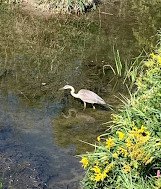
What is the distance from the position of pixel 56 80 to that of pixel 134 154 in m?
4.87

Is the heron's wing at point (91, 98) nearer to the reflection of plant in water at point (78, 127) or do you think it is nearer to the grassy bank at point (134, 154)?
the reflection of plant in water at point (78, 127)

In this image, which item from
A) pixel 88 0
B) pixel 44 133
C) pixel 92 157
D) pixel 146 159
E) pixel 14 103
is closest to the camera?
pixel 146 159

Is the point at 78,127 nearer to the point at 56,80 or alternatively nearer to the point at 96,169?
the point at 56,80

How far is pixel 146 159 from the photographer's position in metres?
3.46

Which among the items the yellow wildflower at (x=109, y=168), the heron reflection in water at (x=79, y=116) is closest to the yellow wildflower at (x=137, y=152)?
the yellow wildflower at (x=109, y=168)

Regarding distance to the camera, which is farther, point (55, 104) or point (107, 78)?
point (107, 78)

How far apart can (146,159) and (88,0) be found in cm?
974

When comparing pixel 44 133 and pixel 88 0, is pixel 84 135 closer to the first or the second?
pixel 44 133

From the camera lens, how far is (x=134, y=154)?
3457mm

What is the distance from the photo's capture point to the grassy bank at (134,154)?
137 inches

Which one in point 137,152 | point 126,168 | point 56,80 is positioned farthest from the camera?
point 56,80

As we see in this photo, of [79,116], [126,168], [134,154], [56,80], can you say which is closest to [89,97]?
[79,116]

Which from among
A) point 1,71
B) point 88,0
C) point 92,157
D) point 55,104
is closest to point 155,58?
point 92,157

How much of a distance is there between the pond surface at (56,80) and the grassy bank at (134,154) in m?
1.31
